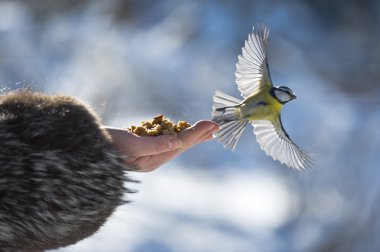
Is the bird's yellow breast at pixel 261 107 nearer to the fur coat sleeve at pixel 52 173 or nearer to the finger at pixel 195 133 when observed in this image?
the finger at pixel 195 133

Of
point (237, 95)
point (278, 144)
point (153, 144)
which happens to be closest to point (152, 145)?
point (153, 144)

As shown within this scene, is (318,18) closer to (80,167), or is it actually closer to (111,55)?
(111,55)

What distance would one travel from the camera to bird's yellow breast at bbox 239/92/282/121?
857 mm

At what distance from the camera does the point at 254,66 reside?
89 cm

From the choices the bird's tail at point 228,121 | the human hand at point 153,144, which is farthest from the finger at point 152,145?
the bird's tail at point 228,121

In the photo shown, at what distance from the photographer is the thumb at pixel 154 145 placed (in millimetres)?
679

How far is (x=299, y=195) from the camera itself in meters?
1.91

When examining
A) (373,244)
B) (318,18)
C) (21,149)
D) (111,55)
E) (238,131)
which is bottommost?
(21,149)

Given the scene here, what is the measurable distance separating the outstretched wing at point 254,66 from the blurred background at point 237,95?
0.96m

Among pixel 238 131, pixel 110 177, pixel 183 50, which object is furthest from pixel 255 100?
pixel 183 50

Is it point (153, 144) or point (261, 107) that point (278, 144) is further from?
point (153, 144)

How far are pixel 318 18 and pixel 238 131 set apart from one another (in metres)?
1.24

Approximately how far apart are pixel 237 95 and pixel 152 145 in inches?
46.1

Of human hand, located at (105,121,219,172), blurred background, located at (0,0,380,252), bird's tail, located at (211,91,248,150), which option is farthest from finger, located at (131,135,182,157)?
blurred background, located at (0,0,380,252)
